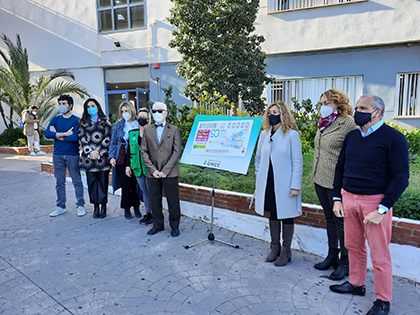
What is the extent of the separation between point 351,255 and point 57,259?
356 cm

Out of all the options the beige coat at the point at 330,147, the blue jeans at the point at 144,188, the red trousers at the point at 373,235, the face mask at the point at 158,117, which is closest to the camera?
the red trousers at the point at 373,235

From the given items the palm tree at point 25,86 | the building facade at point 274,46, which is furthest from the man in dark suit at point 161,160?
the palm tree at point 25,86

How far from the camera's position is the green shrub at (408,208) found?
3514 mm

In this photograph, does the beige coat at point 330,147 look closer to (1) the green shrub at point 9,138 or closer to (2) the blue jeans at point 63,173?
(2) the blue jeans at point 63,173

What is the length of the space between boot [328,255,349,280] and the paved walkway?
0.12m

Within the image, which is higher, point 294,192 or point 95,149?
point 95,149

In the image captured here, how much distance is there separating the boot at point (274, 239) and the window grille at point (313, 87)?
8.59 meters

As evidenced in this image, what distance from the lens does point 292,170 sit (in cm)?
360

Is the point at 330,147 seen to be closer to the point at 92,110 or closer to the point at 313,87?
the point at 92,110

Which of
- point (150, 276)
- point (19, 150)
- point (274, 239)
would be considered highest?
point (19, 150)

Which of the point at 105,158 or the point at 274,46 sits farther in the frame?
the point at 274,46

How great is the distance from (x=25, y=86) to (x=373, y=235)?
15043mm

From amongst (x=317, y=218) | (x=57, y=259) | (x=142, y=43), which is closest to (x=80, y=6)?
(x=142, y=43)

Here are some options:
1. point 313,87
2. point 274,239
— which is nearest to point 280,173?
point 274,239
